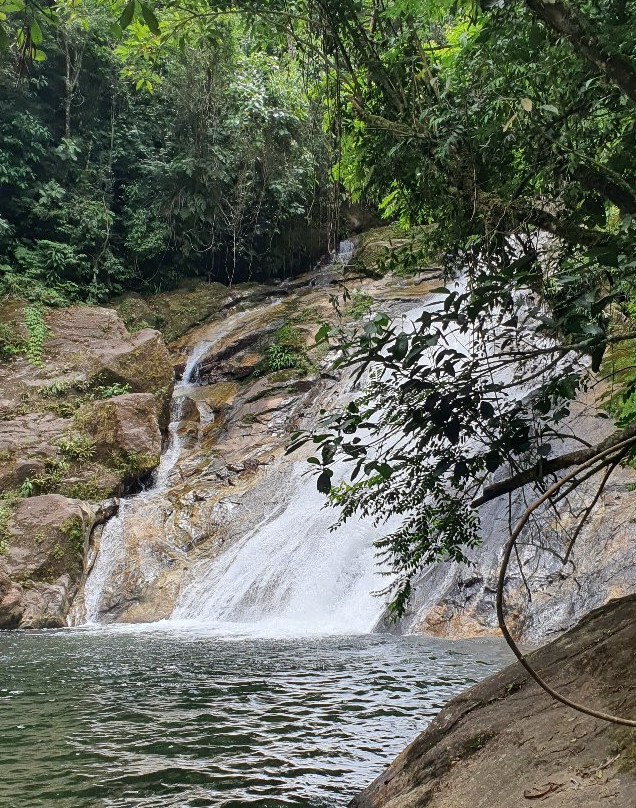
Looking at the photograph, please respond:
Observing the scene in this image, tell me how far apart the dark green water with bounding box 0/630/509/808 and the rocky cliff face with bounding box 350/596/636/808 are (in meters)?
0.79

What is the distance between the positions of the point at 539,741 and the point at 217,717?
3180 millimetres

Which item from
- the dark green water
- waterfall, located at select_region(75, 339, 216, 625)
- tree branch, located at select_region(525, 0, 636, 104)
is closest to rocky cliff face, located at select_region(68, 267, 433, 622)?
waterfall, located at select_region(75, 339, 216, 625)

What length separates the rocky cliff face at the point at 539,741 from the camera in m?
2.12

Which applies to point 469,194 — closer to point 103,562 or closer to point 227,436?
point 103,562

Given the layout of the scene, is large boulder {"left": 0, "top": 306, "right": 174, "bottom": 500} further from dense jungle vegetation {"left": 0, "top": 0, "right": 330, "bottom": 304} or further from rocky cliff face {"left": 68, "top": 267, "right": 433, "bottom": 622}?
dense jungle vegetation {"left": 0, "top": 0, "right": 330, "bottom": 304}

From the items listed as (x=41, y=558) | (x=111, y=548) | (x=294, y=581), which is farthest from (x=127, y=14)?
(x=111, y=548)

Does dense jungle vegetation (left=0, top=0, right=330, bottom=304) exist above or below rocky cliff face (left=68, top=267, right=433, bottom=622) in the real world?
above

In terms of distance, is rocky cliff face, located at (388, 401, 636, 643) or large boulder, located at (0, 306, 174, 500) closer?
rocky cliff face, located at (388, 401, 636, 643)

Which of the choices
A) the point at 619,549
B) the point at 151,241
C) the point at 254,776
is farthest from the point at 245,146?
the point at 254,776

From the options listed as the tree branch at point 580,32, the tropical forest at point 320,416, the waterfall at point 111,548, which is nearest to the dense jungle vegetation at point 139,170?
the tropical forest at point 320,416

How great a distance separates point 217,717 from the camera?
4988mm

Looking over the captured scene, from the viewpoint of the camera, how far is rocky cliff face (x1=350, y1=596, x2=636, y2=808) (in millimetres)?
2115

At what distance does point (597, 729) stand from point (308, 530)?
9.98m

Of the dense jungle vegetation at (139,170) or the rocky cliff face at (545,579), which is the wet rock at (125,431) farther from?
the rocky cliff face at (545,579)
